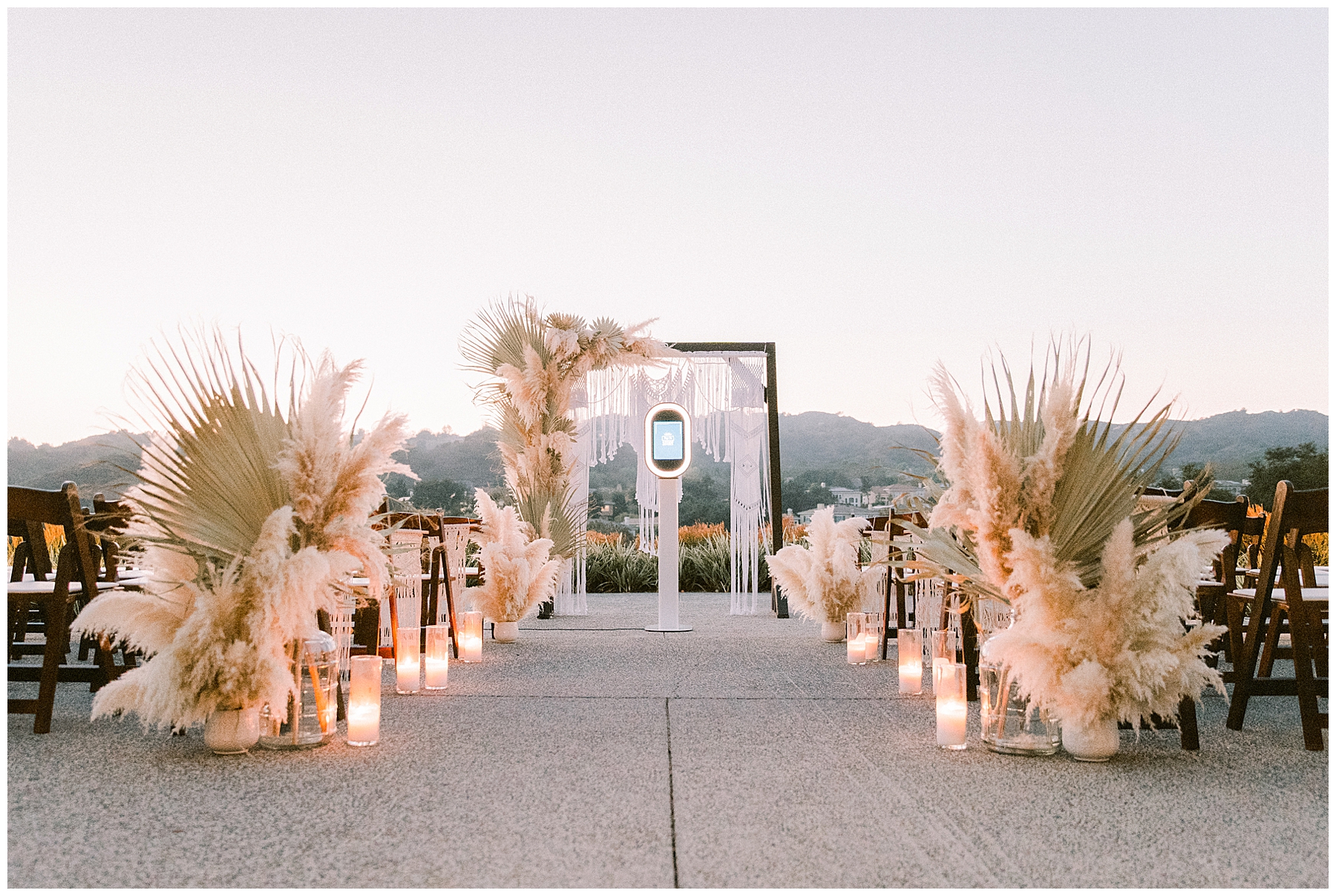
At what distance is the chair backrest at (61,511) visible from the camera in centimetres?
295

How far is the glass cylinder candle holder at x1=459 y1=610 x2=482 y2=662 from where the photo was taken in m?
4.86

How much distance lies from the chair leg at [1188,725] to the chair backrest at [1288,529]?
0.49 m

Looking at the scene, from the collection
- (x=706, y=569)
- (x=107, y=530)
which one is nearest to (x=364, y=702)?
(x=107, y=530)

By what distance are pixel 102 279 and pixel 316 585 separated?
25.5 ft

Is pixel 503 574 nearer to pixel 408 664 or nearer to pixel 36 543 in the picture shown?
pixel 408 664

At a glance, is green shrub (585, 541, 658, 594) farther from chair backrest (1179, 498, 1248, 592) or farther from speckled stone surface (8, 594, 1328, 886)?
chair backrest (1179, 498, 1248, 592)

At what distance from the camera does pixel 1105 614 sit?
256 centimetres

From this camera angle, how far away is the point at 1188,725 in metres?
2.76

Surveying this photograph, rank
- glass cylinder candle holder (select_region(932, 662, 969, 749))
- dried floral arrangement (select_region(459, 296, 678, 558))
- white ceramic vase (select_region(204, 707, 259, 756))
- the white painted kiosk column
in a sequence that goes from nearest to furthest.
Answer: white ceramic vase (select_region(204, 707, 259, 756)) < glass cylinder candle holder (select_region(932, 662, 969, 749)) < the white painted kiosk column < dried floral arrangement (select_region(459, 296, 678, 558))

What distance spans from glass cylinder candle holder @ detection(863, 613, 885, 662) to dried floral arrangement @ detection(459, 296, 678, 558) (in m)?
3.36

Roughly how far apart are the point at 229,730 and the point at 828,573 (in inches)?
150

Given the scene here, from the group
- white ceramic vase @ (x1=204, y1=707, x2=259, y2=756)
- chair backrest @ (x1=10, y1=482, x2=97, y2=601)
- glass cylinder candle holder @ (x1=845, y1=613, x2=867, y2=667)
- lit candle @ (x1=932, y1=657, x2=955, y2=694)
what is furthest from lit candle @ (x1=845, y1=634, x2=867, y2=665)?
chair backrest @ (x1=10, y1=482, x2=97, y2=601)

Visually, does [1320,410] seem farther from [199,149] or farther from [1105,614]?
[199,149]

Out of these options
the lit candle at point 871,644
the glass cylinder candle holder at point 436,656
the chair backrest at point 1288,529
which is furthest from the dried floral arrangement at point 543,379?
the chair backrest at point 1288,529
